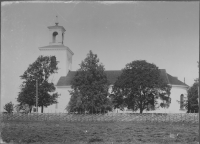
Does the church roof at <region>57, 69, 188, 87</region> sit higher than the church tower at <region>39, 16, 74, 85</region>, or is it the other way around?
the church tower at <region>39, 16, 74, 85</region>

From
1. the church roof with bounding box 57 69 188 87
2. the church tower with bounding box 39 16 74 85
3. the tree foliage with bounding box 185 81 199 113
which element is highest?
the church tower with bounding box 39 16 74 85

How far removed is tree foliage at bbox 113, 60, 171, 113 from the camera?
1658 inches

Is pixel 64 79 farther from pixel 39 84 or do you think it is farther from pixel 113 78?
pixel 39 84

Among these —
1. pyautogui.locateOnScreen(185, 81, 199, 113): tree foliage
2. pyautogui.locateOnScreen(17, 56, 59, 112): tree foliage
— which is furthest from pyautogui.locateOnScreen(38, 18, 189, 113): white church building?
pyautogui.locateOnScreen(17, 56, 59, 112): tree foliage

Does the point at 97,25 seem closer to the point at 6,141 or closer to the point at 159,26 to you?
the point at 159,26

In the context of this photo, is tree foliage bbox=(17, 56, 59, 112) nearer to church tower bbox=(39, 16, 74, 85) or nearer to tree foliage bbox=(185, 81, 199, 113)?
church tower bbox=(39, 16, 74, 85)

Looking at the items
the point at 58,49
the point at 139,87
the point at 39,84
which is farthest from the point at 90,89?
the point at 58,49

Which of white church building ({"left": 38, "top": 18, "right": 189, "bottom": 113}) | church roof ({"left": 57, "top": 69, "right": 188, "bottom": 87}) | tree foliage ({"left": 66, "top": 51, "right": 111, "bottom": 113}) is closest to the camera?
tree foliage ({"left": 66, "top": 51, "right": 111, "bottom": 113})

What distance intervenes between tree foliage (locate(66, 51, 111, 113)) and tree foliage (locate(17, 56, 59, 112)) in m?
5.62

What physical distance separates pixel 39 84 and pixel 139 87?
1370 centimetres

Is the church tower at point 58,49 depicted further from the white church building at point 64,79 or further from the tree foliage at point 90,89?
the tree foliage at point 90,89

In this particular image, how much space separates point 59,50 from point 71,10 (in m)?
45.5

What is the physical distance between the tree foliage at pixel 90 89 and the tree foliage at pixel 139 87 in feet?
11.2

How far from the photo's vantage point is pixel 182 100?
54875 mm
